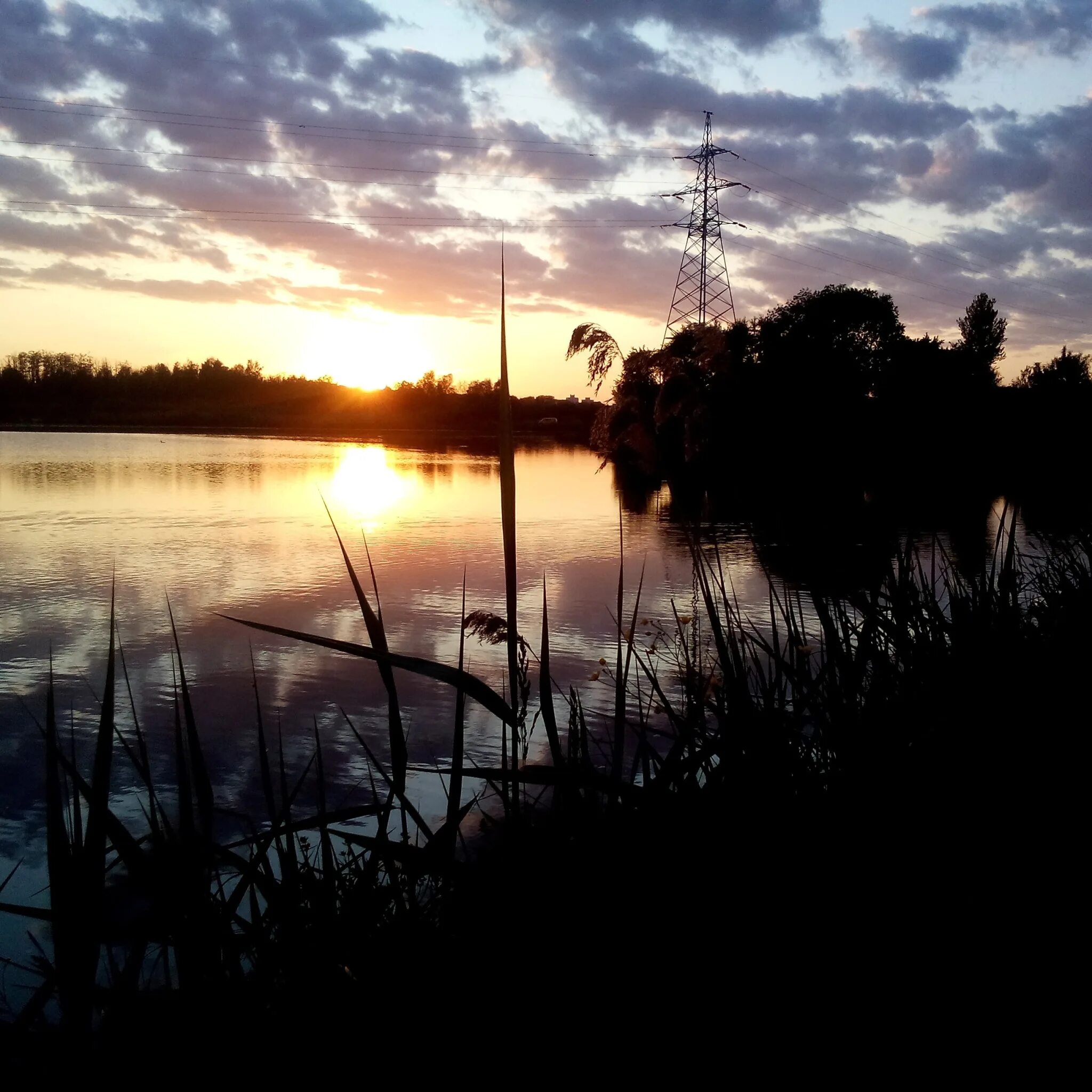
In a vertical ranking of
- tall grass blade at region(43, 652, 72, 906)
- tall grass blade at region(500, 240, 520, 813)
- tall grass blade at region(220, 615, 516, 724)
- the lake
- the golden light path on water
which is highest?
tall grass blade at region(500, 240, 520, 813)

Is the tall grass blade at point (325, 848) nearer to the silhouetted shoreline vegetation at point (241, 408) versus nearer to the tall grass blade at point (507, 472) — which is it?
the tall grass blade at point (507, 472)

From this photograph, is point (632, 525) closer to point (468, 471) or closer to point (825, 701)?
point (468, 471)

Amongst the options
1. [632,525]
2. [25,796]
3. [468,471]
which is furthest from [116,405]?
[25,796]

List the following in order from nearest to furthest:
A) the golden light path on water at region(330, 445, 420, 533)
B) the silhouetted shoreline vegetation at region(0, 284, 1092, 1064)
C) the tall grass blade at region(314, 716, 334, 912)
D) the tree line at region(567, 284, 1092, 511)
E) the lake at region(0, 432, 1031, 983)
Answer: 1. the silhouetted shoreline vegetation at region(0, 284, 1092, 1064)
2. the tall grass blade at region(314, 716, 334, 912)
3. the tree line at region(567, 284, 1092, 511)
4. the lake at region(0, 432, 1031, 983)
5. the golden light path on water at region(330, 445, 420, 533)

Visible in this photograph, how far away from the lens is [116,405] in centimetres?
6556

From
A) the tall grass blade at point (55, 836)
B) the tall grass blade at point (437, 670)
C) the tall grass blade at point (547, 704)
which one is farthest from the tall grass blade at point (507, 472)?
the tall grass blade at point (55, 836)

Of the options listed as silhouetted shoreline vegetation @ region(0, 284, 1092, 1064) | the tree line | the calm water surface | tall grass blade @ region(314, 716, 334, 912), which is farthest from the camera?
the calm water surface

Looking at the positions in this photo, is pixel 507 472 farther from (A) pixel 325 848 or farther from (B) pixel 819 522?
(B) pixel 819 522

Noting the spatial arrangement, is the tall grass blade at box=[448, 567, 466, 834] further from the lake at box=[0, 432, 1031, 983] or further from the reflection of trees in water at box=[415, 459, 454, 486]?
the reflection of trees in water at box=[415, 459, 454, 486]

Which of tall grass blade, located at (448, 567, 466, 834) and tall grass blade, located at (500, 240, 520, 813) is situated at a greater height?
tall grass blade, located at (500, 240, 520, 813)

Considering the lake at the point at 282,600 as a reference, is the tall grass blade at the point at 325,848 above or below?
above

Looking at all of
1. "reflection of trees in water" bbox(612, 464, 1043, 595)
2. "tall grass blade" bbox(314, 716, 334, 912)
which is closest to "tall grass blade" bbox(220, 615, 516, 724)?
"tall grass blade" bbox(314, 716, 334, 912)

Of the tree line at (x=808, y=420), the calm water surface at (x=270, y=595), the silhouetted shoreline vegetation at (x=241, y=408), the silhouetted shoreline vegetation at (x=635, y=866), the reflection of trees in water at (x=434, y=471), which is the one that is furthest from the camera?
the silhouetted shoreline vegetation at (x=241, y=408)

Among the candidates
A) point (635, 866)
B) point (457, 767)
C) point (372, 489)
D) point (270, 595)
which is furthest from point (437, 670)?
point (372, 489)
